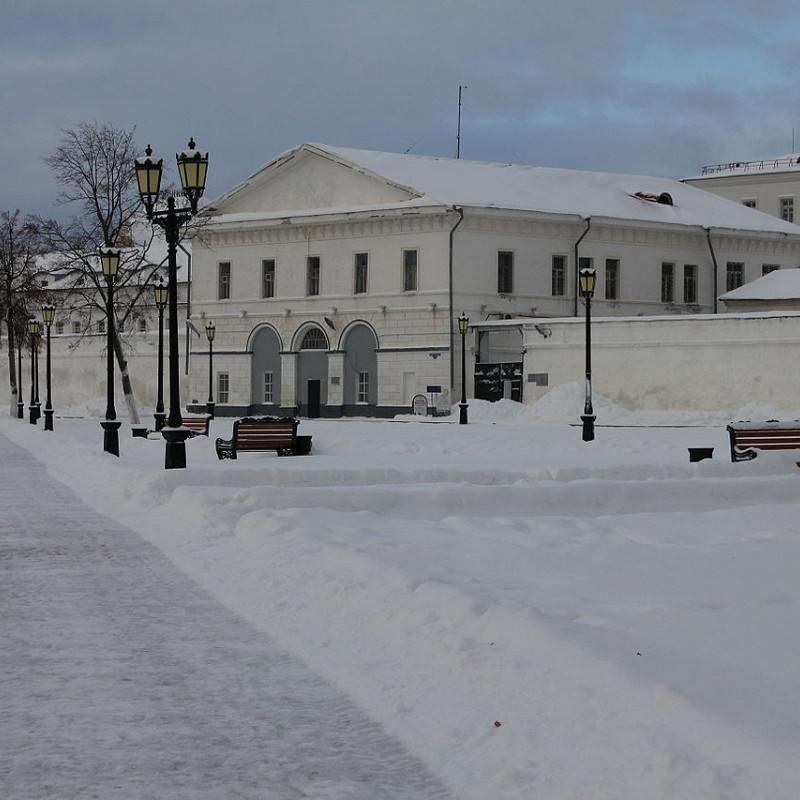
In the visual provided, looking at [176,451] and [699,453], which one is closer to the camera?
[176,451]

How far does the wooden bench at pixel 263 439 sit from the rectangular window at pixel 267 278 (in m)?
33.8

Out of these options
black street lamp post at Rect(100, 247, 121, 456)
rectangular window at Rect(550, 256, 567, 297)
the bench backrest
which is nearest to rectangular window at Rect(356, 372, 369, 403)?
rectangular window at Rect(550, 256, 567, 297)

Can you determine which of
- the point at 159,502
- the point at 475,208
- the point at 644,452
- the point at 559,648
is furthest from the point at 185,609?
the point at 475,208

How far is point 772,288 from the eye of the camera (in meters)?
56.2

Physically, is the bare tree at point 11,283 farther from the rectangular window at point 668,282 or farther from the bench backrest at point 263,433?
the bench backrest at point 263,433

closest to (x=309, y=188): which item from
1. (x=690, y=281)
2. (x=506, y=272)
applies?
(x=506, y=272)

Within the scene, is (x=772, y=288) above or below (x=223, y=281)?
below

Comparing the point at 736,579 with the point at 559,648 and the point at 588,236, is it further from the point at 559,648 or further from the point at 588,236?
the point at 588,236

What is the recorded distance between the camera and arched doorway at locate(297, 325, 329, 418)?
57500 millimetres

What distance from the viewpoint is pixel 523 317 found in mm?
54375

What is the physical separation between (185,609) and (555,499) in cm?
817

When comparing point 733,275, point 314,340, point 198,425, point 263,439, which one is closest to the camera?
point 263,439

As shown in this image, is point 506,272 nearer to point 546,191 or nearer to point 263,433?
point 546,191

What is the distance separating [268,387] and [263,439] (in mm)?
33716
